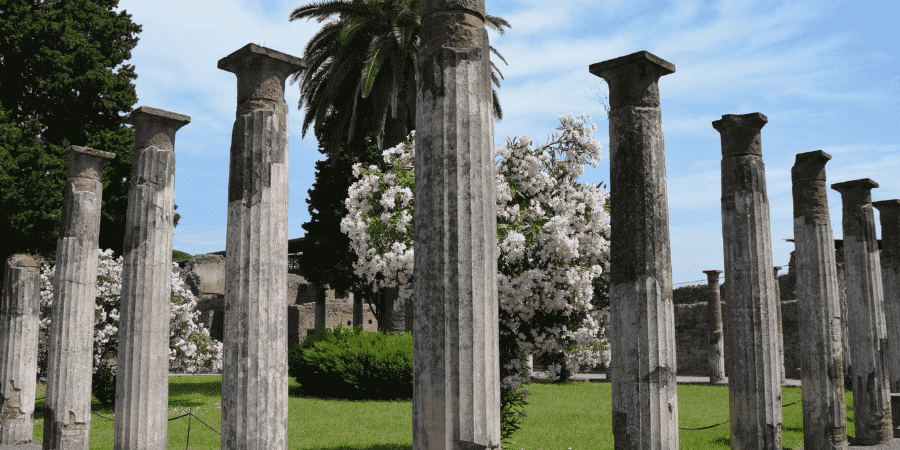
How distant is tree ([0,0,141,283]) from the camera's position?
666 inches

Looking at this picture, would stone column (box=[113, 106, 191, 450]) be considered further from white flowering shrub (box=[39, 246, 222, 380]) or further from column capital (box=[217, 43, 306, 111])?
white flowering shrub (box=[39, 246, 222, 380])

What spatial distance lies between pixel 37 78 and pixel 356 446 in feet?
47.0

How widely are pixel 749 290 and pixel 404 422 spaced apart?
271 inches

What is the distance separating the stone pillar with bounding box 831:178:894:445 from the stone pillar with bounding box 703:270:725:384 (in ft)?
33.2

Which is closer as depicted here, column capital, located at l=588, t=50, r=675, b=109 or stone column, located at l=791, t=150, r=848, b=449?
column capital, located at l=588, t=50, r=675, b=109

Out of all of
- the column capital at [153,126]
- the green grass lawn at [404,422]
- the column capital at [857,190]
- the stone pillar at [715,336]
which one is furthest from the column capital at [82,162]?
the stone pillar at [715,336]

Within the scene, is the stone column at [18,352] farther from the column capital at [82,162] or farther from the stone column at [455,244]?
the stone column at [455,244]

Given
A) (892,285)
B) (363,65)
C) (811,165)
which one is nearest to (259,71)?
(811,165)

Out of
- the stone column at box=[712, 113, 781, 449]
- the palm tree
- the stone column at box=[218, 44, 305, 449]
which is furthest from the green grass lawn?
the palm tree

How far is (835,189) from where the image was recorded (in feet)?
35.1

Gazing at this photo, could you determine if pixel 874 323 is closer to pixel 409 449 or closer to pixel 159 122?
pixel 409 449

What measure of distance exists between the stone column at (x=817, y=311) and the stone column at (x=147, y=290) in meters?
7.67

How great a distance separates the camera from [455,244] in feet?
13.3

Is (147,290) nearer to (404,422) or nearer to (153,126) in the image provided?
(153,126)
